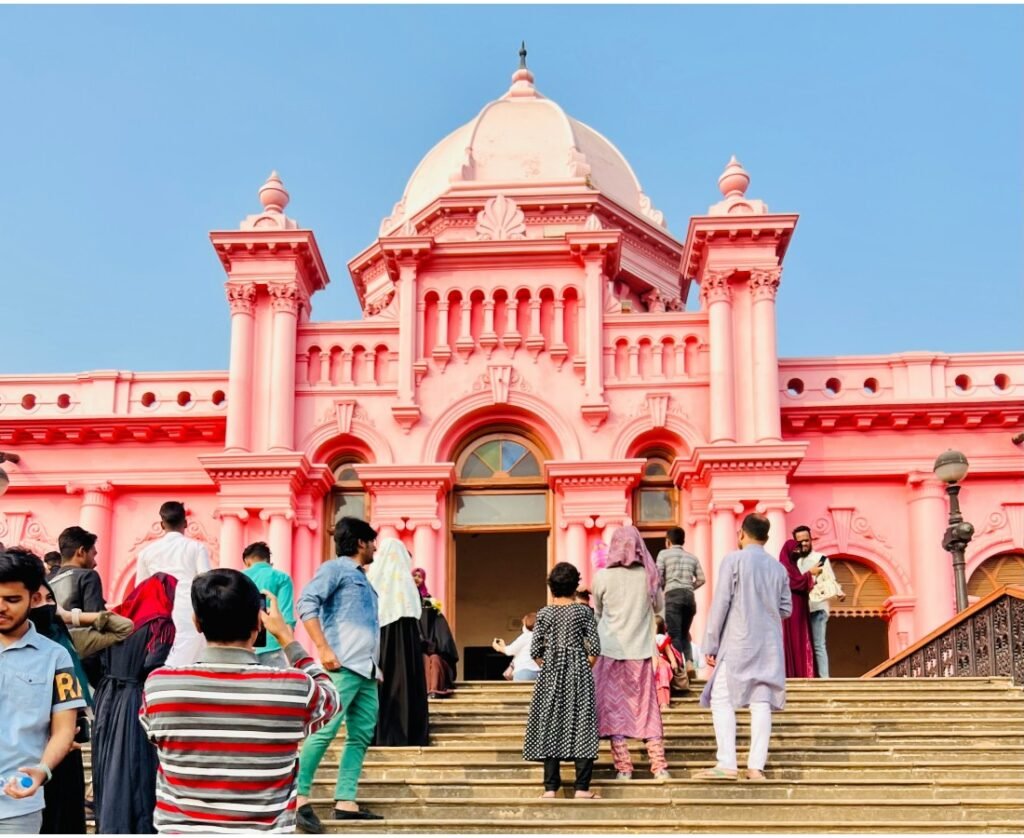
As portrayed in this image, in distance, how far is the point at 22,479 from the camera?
22.7 meters

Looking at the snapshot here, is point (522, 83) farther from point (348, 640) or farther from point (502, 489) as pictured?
point (348, 640)

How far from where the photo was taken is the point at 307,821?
8047 mm

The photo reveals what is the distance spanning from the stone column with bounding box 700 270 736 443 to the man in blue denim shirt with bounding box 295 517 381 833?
12.6 meters

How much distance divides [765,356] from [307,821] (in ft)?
48.0

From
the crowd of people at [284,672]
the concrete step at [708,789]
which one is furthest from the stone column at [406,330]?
the concrete step at [708,789]

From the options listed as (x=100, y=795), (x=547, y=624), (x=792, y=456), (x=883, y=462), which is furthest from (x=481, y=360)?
(x=100, y=795)

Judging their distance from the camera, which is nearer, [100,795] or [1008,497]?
[100,795]

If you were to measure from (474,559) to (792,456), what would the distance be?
8641mm

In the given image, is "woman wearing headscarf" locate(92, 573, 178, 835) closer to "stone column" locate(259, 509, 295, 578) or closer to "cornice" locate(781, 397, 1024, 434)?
"stone column" locate(259, 509, 295, 578)

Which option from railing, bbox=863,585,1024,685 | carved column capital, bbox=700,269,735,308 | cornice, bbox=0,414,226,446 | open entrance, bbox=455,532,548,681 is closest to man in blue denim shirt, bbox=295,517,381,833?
railing, bbox=863,585,1024,685

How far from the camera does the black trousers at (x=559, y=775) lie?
356 inches

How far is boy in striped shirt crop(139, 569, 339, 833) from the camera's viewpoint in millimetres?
4566

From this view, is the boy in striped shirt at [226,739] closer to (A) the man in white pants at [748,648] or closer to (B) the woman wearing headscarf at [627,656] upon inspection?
(B) the woman wearing headscarf at [627,656]

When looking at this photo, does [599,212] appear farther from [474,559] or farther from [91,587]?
[91,587]
